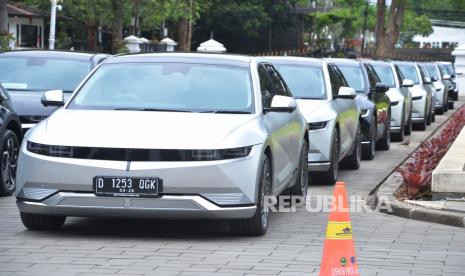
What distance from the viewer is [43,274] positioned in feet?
26.0

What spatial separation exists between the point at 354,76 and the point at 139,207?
37.1ft

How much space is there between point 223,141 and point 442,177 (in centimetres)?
340

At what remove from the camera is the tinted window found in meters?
10.7

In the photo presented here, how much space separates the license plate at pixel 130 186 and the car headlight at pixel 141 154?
0.54 feet

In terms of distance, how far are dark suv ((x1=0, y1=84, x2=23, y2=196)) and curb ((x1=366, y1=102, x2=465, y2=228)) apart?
13.1 ft

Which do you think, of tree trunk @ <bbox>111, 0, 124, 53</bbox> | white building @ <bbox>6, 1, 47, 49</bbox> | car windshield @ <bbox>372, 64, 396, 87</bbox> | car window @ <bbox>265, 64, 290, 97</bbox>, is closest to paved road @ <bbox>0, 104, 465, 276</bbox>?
car window @ <bbox>265, 64, 290, 97</bbox>

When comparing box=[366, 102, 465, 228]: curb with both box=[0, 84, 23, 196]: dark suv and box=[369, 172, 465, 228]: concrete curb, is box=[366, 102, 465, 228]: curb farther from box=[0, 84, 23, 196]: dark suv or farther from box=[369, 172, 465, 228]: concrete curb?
box=[0, 84, 23, 196]: dark suv

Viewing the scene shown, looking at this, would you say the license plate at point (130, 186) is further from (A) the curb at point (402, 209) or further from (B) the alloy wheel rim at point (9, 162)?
(B) the alloy wheel rim at point (9, 162)

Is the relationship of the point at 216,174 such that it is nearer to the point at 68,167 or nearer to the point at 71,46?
the point at 68,167

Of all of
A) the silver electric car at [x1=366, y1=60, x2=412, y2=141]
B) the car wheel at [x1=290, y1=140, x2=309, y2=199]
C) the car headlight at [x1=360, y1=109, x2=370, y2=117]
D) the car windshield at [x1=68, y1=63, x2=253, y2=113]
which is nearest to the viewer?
the car windshield at [x1=68, y1=63, x2=253, y2=113]

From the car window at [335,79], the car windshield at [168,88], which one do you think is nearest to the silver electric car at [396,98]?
the car window at [335,79]

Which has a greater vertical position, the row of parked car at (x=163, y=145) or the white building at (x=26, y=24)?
the row of parked car at (x=163, y=145)

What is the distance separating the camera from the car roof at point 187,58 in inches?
428

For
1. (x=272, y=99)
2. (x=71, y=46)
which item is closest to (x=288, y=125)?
(x=272, y=99)
